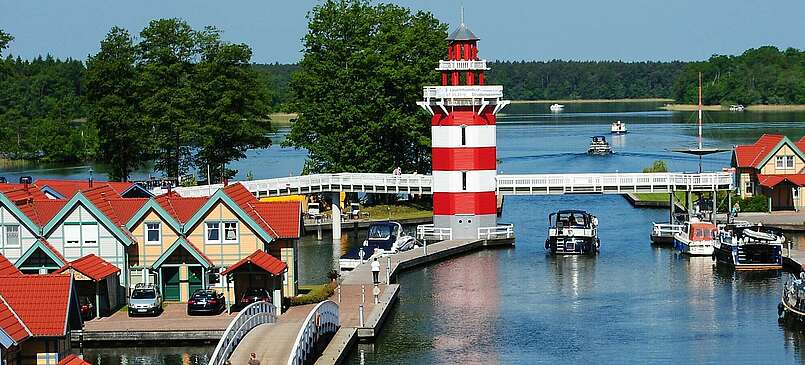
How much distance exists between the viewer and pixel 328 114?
86188 millimetres

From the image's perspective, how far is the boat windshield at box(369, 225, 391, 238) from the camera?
69312 millimetres

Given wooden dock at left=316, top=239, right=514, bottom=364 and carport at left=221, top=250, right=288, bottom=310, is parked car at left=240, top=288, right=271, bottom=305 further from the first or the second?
wooden dock at left=316, top=239, right=514, bottom=364

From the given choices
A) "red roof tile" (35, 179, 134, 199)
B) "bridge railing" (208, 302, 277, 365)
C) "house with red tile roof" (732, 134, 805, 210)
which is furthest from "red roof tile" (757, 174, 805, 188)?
"bridge railing" (208, 302, 277, 365)

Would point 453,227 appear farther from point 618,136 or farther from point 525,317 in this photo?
point 618,136

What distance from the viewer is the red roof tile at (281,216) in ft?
171

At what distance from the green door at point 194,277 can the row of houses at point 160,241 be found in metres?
0.03

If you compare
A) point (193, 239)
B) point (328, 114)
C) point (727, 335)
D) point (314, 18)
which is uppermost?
point (314, 18)

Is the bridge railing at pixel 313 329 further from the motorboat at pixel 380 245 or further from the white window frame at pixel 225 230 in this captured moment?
the motorboat at pixel 380 245

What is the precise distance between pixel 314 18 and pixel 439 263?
28.3 metres

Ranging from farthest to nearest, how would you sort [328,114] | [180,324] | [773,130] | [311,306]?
[773,130], [328,114], [311,306], [180,324]

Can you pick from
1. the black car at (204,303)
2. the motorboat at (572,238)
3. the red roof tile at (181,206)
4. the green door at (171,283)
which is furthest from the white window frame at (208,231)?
the motorboat at (572,238)

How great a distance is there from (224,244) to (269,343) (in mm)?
10917

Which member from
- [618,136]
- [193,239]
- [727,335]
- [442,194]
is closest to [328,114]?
[442,194]

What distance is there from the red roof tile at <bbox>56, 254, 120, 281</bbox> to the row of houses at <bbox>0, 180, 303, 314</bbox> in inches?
2.9
